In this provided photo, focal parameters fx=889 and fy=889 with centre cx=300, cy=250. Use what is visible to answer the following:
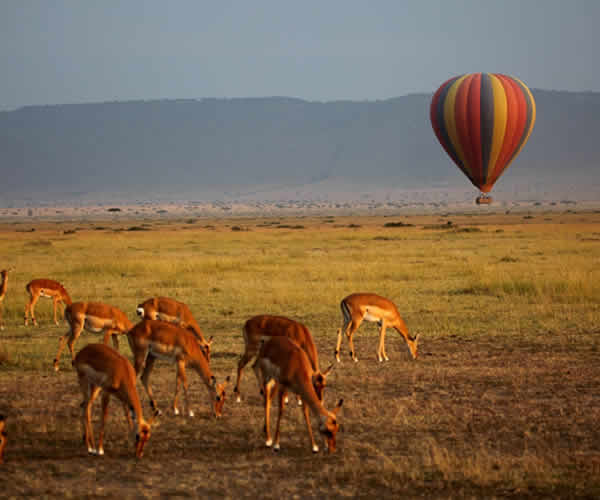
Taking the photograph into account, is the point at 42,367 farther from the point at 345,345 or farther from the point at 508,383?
the point at 508,383

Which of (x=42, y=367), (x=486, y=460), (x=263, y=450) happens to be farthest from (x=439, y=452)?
(x=42, y=367)

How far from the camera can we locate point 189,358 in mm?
10852

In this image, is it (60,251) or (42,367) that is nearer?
(42,367)

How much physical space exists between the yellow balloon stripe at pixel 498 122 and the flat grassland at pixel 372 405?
11.6 meters

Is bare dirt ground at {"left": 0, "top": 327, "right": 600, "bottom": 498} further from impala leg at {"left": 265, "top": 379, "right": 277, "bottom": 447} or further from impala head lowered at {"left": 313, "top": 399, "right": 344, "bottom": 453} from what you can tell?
impala head lowered at {"left": 313, "top": 399, "right": 344, "bottom": 453}

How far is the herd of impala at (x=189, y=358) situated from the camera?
30.1ft

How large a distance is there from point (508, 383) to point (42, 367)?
23.5 ft

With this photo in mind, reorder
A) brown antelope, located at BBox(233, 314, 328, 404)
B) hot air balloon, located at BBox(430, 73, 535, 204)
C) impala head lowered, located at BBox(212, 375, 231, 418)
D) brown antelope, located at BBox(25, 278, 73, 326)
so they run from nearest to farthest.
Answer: impala head lowered, located at BBox(212, 375, 231, 418)
brown antelope, located at BBox(233, 314, 328, 404)
brown antelope, located at BBox(25, 278, 73, 326)
hot air balloon, located at BBox(430, 73, 535, 204)

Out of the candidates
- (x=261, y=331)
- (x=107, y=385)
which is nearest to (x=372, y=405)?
(x=261, y=331)

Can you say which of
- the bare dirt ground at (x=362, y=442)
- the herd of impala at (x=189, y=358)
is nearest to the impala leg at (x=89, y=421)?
the herd of impala at (x=189, y=358)

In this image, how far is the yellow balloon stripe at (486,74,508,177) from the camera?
120 feet

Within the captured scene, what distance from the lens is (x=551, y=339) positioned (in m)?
16.3

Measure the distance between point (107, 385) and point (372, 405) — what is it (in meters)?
3.66

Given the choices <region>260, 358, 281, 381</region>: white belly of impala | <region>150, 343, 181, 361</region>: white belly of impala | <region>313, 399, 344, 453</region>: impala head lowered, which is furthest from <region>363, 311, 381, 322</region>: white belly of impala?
<region>313, 399, 344, 453</region>: impala head lowered
